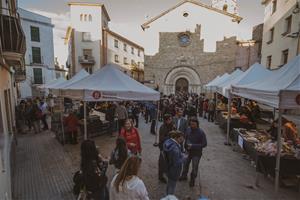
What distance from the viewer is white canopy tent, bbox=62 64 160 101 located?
538cm

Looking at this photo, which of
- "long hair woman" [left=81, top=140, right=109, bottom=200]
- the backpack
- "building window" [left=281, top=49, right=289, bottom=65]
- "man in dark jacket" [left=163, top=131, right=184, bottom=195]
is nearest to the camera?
"long hair woman" [left=81, top=140, right=109, bottom=200]

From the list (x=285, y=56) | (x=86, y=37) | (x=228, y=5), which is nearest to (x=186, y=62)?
(x=285, y=56)

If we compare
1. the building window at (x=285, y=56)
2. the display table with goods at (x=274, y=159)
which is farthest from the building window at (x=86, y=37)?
the display table with goods at (x=274, y=159)

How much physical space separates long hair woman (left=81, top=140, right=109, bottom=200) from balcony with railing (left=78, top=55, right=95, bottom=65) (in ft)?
84.1

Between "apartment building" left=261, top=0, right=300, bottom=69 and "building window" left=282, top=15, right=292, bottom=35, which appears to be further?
"building window" left=282, top=15, right=292, bottom=35

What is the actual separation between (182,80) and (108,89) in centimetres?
2046

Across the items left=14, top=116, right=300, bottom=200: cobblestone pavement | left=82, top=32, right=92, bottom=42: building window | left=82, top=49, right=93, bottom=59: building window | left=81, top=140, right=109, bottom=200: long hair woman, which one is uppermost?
left=82, top=32, right=92, bottom=42: building window

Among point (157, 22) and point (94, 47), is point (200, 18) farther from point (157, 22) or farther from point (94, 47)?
point (94, 47)

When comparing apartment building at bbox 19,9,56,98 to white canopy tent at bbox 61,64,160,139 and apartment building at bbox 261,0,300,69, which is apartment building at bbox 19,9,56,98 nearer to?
white canopy tent at bbox 61,64,160,139

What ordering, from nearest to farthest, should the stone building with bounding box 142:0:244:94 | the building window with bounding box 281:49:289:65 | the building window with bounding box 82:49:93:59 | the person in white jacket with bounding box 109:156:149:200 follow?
the person in white jacket with bounding box 109:156:149:200 → the building window with bounding box 281:49:289:65 → the stone building with bounding box 142:0:244:94 → the building window with bounding box 82:49:93:59

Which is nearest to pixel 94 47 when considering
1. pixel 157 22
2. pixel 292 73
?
pixel 157 22

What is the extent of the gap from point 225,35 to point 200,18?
396 centimetres

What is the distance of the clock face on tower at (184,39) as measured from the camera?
24.2m

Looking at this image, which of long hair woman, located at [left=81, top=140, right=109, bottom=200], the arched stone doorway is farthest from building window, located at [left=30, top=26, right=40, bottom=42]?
long hair woman, located at [left=81, top=140, right=109, bottom=200]
